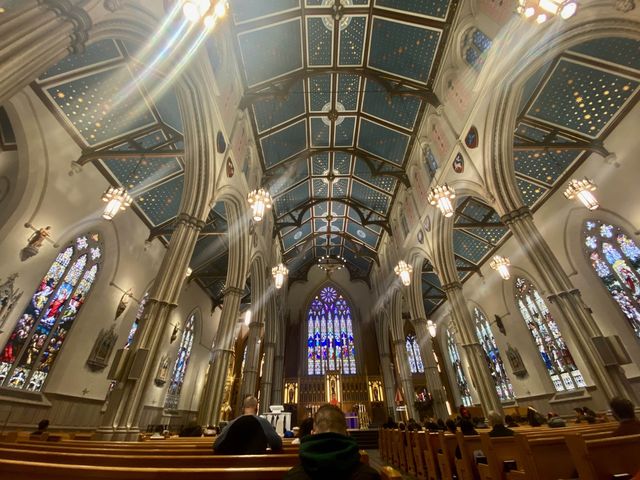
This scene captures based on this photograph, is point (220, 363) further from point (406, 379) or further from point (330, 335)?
point (330, 335)

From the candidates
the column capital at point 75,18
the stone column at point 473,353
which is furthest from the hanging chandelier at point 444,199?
the column capital at point 75,18

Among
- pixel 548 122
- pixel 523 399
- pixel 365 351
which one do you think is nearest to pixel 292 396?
pixel 365 351

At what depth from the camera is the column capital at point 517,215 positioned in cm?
773

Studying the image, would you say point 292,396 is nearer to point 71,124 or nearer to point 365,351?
point 365,351

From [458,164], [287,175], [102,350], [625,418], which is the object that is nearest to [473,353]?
[458,164]

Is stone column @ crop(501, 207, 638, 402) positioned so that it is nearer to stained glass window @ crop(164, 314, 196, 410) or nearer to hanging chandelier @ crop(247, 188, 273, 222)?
hanging chandelier @ crop(247, 188, 273, 222)

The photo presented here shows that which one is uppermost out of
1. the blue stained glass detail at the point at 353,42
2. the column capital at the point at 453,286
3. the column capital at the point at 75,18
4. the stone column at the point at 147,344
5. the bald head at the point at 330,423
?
the blue stained glass detail at the point at 353,42

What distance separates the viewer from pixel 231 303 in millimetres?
10516

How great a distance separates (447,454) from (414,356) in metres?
19.6

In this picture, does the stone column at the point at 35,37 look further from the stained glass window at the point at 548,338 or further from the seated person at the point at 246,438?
the stained glass window at the point at 548,338

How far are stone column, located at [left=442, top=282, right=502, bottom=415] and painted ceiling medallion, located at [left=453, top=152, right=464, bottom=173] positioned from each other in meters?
4.51

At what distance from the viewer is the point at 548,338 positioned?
41.2ft

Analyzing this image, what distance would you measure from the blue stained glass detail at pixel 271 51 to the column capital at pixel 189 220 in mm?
6940

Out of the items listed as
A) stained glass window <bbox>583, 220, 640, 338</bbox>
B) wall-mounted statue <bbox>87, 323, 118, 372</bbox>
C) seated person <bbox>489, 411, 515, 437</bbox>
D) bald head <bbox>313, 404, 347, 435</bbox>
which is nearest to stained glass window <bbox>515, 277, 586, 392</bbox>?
stained glass window <bbox>583, 220, 640, 338</bbox>
